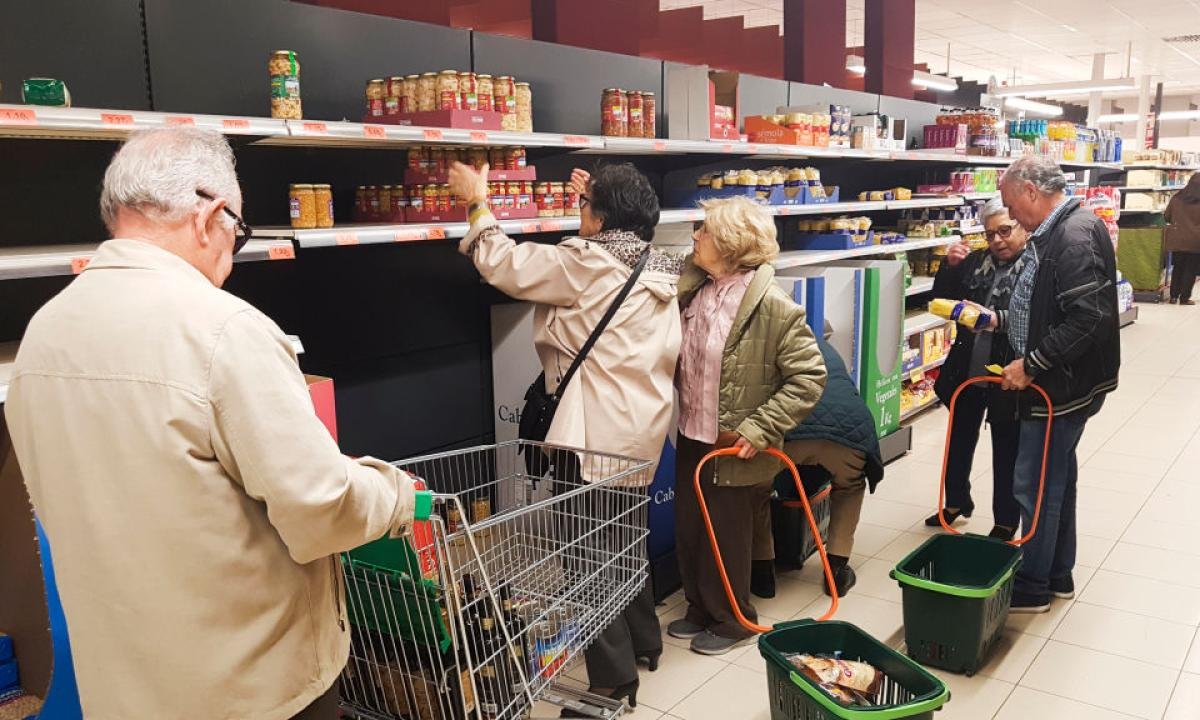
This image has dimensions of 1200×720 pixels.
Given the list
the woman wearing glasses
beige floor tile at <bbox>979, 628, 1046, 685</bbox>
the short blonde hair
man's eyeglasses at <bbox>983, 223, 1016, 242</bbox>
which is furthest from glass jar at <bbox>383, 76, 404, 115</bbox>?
beige floor tile at <bbox>979, 628, 1046, 685</bbox>

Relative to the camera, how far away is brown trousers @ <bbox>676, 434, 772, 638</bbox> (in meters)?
3.43

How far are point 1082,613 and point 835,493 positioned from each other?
44.3 inches

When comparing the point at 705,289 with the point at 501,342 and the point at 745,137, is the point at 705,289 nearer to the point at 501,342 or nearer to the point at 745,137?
the point at 501,342

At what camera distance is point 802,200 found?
545 cm

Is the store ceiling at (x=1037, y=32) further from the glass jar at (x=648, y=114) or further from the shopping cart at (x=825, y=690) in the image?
the shopping cart at (x=825, y=690)

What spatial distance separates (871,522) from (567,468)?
8.29 ft

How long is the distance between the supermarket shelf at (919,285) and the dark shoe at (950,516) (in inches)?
76.6

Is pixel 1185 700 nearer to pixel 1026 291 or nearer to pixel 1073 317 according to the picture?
pixel 1073 317

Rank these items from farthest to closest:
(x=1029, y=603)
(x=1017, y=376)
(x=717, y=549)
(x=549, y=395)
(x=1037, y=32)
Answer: (x=1037, y=32) < (x=1029, y=603) < (x=1017, y=376) < (x=549, y=395) < (x=717, y=549)

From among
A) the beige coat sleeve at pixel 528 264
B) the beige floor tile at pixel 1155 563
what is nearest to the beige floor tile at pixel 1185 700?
the beige floor tile at pixel 1155 563

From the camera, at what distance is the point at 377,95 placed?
317 centimetres

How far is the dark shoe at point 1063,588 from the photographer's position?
155 inches

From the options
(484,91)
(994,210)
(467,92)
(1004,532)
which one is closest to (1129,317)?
(994,210)

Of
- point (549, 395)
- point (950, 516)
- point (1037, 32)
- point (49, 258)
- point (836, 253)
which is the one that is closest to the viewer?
point (49, 258)
